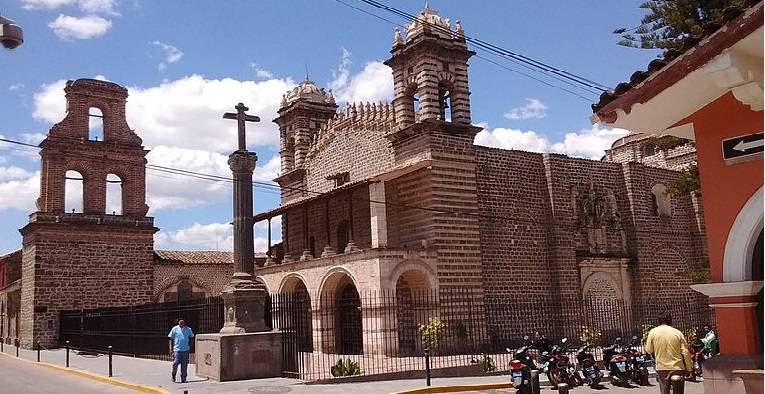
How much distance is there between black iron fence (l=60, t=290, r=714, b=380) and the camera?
1575 centimetres

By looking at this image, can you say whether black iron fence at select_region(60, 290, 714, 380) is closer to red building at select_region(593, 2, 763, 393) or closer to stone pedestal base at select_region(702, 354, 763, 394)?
stone pedestal base at select_region(702, 354, 763, 394)

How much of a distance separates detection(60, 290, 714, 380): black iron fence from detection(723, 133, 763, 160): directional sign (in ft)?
32.2

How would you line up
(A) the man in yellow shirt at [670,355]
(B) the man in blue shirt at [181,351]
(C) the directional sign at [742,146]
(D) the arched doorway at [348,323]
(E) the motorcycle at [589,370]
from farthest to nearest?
(D) the arched doorway at [348,323] → (B) the man in blue shirt at [181,351] → (E) the motorcycle at [589,370] → (A) the man in yellow shirt at [670,355] → (C) the directional sign at [742,146]

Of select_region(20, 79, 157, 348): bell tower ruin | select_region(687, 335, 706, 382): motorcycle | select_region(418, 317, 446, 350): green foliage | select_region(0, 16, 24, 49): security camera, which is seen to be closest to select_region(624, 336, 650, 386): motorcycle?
select_region(687, 335, 706, 382): motorcycle

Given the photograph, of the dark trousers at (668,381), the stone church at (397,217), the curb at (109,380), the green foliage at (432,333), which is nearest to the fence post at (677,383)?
the dark trousers at (668,381)

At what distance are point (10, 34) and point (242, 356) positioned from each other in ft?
25.1

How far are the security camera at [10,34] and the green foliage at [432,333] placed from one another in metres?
12.5

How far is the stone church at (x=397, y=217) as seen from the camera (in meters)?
20.7

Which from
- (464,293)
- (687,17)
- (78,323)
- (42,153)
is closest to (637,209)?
(464,293)

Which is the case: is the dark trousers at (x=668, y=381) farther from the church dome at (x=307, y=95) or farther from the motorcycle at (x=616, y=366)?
the church dome at (x=307, y=95)

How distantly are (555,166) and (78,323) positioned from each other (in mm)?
18444

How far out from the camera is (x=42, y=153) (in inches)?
1113

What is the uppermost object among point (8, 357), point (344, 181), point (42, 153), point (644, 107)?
point (42, 153)

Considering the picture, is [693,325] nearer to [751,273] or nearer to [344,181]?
[344,181]
